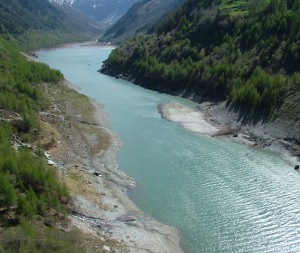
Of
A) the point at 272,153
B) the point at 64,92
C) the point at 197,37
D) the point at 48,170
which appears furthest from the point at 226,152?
the point at 197,37

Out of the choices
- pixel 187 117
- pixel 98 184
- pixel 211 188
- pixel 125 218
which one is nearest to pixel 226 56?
pixel 187 117

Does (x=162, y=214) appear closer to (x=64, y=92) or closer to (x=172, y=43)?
(x=64, y=92)

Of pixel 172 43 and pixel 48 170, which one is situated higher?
pixel 172 43

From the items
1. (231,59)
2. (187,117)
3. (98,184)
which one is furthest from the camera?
(231,59)

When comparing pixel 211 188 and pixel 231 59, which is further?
pixel 231 59

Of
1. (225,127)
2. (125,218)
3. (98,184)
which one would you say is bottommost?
(98,184)

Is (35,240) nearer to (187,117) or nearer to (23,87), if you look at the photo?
(23,87)

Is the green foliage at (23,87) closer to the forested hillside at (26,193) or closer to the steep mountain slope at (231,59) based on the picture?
the forested hillside at (26,193)
